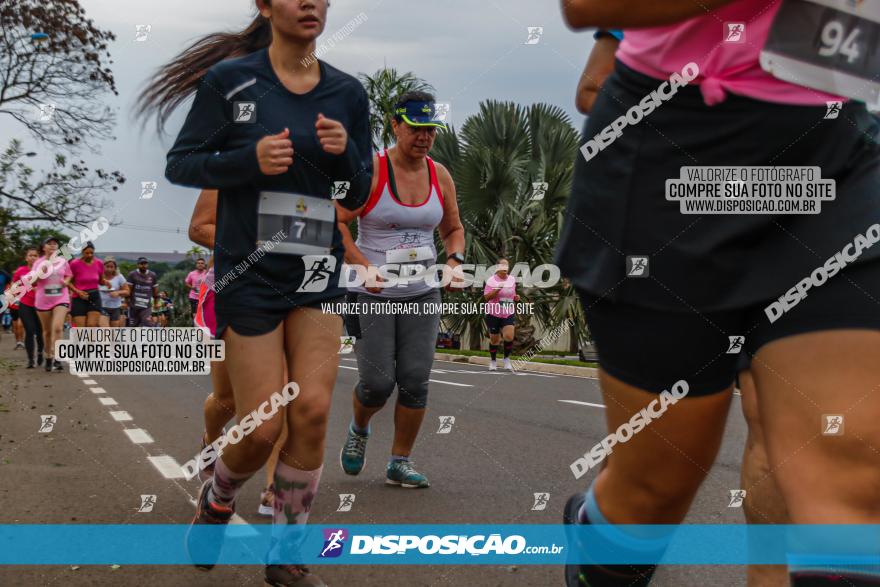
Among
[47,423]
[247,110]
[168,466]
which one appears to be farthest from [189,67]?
[47,423]

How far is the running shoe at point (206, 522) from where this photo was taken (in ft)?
12.8

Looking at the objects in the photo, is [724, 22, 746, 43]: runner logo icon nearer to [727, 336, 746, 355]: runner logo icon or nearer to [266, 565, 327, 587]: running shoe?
[727, 336, 746, 355]: runner logo icon

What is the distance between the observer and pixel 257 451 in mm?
3666

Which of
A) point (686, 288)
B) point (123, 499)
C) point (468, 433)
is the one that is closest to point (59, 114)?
point (468, 433)

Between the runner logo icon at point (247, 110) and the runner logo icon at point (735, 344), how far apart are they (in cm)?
226

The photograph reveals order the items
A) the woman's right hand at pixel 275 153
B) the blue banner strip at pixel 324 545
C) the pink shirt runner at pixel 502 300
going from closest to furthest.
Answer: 1. the woman's right hand at pixel 275 153
2. the blue banner strip at pixel 324 545
3. the pink shirt runner at pixel 502 300

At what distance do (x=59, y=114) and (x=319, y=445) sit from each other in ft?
31.2

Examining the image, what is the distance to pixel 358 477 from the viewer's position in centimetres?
634

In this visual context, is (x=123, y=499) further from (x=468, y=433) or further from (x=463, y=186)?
(x=463, y=186)

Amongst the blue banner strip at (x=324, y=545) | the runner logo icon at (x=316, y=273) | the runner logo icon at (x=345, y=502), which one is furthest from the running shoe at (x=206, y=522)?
the runner logo icon at (x=345, y=502)

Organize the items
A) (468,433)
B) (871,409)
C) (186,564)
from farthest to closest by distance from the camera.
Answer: (468,433) < (186,564) < (871,409)

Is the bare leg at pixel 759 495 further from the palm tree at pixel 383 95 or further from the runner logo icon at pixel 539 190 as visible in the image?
the runner logo icon at pixel 539 190

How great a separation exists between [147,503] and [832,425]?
453cm

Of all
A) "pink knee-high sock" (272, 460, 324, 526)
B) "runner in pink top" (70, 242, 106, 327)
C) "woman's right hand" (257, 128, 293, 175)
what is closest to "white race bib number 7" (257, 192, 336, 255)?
"woman's right hand" (257, 128, 293, 175)
